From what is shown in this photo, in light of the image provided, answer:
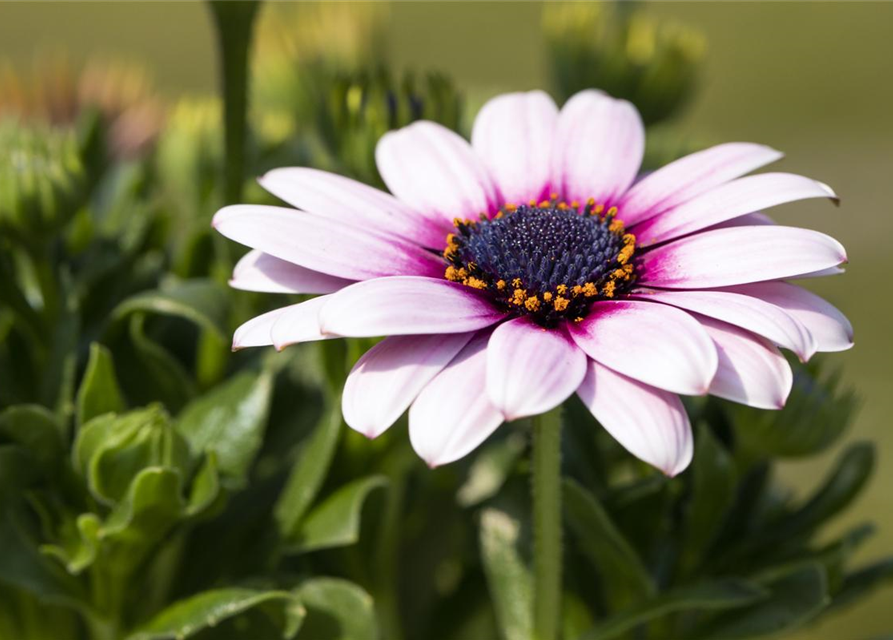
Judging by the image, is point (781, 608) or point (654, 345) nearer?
point (654, 345)

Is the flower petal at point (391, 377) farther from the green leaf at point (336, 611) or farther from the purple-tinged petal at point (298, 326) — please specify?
the green leaf at point (336, 611)

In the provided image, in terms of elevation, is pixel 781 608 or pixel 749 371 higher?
pixel 749 371

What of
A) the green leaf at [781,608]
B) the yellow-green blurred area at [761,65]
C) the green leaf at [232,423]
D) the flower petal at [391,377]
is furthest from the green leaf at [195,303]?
the yellow-green blurred area at [761,65]

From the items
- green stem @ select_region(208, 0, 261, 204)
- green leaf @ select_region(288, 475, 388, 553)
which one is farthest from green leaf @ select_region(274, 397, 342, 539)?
green stem @ select_region(208, 0, 261, 204)

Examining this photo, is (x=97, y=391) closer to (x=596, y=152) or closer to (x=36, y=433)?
(x=36, y=433)

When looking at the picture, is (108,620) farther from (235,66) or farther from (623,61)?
(623,61)

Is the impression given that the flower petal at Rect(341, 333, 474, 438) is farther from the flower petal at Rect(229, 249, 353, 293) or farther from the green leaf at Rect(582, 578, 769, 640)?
the green leaf at Rect(582, 578, 769, 640)

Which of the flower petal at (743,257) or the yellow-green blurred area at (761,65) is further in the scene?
the yellow-green blurred area at (761,65)

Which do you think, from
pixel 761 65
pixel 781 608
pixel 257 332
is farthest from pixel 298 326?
pixel 761 65
